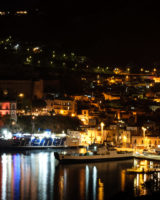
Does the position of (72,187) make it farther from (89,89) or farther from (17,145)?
(89,89)

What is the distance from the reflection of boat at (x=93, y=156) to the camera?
1952 centimetres

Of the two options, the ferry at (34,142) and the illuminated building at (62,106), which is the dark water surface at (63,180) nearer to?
the ferry at (34,142)

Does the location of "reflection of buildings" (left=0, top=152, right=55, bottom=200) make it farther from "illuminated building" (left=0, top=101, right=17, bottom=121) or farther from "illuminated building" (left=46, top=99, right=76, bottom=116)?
"illuminated building" (left=46, top=99, right=76, bottom=116)

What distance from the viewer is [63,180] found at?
17.0 m

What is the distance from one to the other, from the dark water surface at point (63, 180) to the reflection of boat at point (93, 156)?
0.28m

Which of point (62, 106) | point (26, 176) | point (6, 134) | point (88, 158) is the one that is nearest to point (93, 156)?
point (88, 158)

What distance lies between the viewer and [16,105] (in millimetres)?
26188

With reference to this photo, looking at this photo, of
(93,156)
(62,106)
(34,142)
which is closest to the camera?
(93,156)

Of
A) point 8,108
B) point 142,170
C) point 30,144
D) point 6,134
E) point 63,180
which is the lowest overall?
point 63,180

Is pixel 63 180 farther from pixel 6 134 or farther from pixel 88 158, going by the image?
pixel 6 134

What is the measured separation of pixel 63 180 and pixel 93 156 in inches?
114

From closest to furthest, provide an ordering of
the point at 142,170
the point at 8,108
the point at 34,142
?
the point at 142,170, the point at 34,142, the point at 8,108

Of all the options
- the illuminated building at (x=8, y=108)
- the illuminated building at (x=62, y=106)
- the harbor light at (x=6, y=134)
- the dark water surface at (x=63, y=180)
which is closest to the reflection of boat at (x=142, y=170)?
the dark water surface at (x=63, y=180)

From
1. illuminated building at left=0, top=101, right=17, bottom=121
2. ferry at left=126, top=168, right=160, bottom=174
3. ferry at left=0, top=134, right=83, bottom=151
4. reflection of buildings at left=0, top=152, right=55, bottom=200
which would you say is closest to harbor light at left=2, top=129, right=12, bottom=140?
ferry at left=0, top=134, right=83, bottom=151
